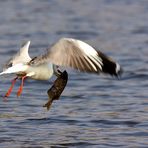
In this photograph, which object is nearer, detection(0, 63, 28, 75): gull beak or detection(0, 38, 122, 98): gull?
detection(0, 38, 122, 98): gull

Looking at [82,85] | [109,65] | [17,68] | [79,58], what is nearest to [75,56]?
[79,58]

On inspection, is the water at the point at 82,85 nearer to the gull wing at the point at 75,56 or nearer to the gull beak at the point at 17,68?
the gull beak at the point at 17,68

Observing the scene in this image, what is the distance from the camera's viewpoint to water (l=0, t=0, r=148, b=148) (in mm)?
8883

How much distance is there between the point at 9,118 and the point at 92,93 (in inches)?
82.7

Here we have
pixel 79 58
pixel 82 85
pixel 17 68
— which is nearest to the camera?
pixel 79 58

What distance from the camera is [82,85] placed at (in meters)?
12.1

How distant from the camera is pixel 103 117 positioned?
9.80 m

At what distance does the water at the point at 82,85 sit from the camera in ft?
29.1

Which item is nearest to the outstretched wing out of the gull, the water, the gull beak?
the gull

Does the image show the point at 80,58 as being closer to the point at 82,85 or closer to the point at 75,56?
the point at 75,56

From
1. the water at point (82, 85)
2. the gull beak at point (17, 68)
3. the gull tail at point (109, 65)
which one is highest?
the gull tail at point (109, 65)

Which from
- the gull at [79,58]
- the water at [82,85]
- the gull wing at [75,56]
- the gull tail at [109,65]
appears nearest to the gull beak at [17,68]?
the gull at [79,58]

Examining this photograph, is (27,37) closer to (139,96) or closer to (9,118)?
(139,96)

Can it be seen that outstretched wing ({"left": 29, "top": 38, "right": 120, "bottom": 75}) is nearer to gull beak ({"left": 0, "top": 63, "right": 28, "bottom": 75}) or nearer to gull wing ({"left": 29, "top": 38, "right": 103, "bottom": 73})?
gull wing ({"left": 29, "top": 38, "right": 103, "bottom": 73})
